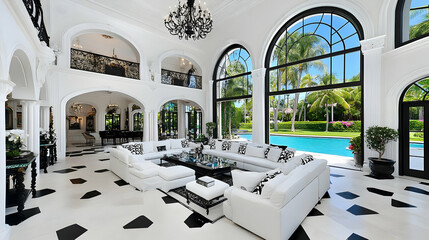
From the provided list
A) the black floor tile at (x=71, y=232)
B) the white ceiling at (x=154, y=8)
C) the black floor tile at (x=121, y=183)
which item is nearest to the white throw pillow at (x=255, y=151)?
the black floor tile at (x=121, y=183)

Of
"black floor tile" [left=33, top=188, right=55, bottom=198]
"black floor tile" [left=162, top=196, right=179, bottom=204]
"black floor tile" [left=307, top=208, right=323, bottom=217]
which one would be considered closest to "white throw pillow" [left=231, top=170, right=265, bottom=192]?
"black floor tile" [left=307, top=208, right=323, bottom=217]

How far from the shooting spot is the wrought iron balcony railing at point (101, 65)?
22.1 feet

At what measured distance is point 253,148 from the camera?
537 cm

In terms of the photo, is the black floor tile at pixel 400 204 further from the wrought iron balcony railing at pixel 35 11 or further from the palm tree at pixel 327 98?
the palm tree at pixel 327 98

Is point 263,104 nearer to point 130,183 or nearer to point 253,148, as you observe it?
point 253,148

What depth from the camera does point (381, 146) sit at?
4.49 m

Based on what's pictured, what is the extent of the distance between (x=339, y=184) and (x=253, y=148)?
2.21m

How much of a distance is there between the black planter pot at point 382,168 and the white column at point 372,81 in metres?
0.63

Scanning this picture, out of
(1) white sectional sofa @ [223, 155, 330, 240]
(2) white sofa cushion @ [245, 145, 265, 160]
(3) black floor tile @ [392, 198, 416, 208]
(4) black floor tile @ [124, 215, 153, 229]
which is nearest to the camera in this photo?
(1) white sectional sofa @ [223, 155, 330, 240]

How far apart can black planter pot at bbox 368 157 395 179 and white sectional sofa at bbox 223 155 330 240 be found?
3071 millimetres

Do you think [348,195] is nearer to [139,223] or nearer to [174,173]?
[174,173]

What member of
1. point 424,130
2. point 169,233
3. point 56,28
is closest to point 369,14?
point 424,130

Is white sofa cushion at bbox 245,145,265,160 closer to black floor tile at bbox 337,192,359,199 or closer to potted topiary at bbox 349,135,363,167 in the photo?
black floor tile at bbox 337,192,359,199

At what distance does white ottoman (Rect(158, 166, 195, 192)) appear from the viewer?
3.60 metres
